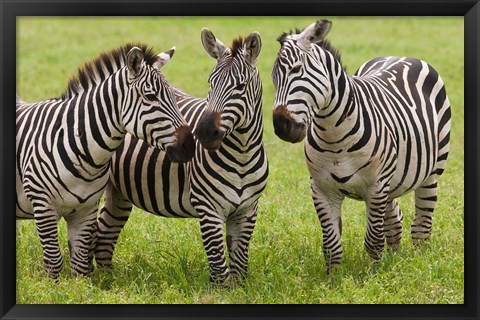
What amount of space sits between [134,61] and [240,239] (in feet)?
5.89

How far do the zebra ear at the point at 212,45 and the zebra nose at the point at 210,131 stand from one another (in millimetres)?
567

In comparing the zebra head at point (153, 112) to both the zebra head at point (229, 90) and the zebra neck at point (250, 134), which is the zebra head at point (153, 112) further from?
the zebra neck at point (250, 134)

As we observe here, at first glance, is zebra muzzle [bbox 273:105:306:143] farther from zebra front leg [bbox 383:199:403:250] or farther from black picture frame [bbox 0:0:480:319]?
zebra front leg [bbox 383:199:403:250]

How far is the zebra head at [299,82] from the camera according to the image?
6.70 meters

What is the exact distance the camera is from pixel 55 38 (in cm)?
2161

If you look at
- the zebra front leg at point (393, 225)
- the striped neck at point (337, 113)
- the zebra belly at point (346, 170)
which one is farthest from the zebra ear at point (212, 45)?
the zebra front leg at point (393, 225)

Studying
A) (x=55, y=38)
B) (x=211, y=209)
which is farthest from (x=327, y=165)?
(x=55, y=38)

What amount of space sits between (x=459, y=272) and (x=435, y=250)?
77 cm

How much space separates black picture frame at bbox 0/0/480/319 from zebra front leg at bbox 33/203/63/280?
1216 millimetres

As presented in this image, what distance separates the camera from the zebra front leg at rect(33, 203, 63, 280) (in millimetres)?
7344

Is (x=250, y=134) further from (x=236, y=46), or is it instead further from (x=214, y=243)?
(x=214, y=243)

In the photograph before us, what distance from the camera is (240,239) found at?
7574mm

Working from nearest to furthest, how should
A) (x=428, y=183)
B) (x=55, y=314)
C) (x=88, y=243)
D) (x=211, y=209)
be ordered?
(x=55, y=314) → (x=211, y=209) → (x=88, y=243) → (x=428, y=183)

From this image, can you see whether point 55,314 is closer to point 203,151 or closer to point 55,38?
point 203,151
